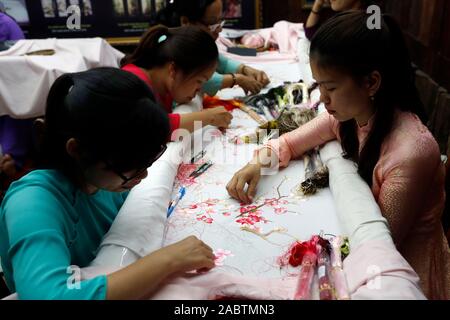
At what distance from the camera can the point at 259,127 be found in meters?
1.43

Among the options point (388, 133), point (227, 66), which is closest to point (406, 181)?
point (388, 133)

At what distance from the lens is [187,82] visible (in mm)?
1480

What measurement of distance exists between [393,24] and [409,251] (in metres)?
0.57

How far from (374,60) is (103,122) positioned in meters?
0.60

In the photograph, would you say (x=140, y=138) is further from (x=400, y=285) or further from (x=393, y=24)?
(x=393, y=24)

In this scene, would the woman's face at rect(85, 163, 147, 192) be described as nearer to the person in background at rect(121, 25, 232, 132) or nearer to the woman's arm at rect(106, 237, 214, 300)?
the woman's arm at rect(106, 237, 214, 300)

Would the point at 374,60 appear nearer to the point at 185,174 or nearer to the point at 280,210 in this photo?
the point at 280,210

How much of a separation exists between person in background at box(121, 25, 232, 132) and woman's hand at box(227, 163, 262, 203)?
0.38 metres

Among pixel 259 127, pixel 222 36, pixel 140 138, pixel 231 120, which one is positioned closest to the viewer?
A: pixel 140 138

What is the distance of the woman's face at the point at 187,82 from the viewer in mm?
1472

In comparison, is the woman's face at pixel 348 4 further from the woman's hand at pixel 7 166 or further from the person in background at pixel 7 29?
the person in background at pixel 7 29

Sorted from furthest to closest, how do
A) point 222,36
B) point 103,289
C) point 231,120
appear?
point 222,36, point 231,120, point 103,289

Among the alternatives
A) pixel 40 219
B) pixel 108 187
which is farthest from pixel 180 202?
pixel 40 219

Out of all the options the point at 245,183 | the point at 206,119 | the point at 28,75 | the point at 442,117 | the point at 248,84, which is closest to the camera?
the point at 245,183
